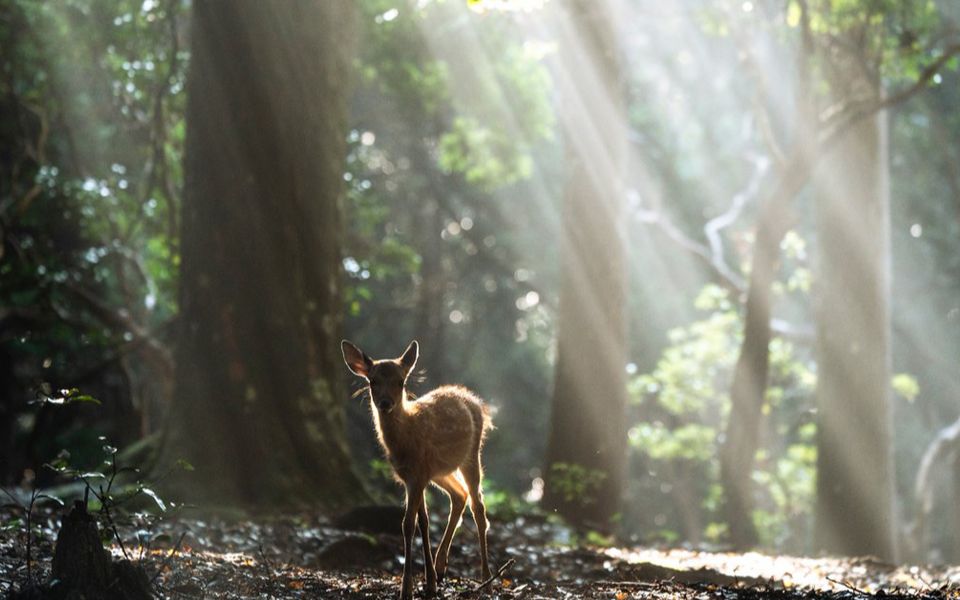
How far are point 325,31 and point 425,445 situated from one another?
19.9 feet

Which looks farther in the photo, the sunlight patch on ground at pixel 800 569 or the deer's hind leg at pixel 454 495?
the sunlight patch on ground at pixel 800 569

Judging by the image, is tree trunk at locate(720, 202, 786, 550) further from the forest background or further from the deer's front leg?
the deer's front leg

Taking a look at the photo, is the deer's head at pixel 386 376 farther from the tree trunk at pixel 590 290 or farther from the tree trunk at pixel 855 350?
the tree trunk at pixel 855 350

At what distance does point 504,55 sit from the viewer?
83.7 ft

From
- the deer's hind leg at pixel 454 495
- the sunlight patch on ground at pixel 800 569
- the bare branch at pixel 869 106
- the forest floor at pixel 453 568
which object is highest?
the bare branch at pixel 869 106

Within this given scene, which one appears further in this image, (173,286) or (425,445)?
(173,286)

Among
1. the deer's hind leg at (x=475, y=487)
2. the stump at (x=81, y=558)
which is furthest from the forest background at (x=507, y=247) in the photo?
the deer's hind leg at (x=475, y=487)

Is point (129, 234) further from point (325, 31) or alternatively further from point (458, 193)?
point (458, 193)

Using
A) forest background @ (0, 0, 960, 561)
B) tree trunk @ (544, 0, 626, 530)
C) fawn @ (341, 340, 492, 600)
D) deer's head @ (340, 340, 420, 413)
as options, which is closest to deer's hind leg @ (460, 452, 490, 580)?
fawn @ (341, 340, 492, 600)

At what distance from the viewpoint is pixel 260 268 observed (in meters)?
10.9

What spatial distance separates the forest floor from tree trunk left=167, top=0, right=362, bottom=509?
3.09 feet

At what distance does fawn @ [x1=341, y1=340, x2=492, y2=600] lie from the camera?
7.20 m

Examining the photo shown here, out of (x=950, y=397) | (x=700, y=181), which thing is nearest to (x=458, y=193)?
(x=700, y=181)

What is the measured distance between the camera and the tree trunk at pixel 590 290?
45.0 feet
